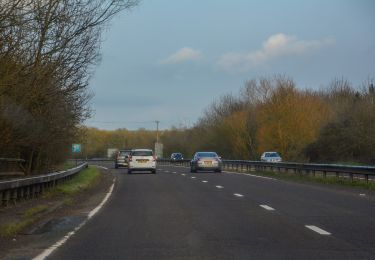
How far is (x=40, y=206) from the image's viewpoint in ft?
55.0

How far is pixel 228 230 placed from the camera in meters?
11.6

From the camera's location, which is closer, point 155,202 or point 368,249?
point 368,249

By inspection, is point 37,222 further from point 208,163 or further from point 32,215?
point 208,163

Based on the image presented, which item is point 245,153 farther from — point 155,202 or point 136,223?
point 136,223

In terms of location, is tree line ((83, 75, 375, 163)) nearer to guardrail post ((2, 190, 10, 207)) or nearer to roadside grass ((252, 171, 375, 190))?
roadside grass ((252, 171, 375, 190))

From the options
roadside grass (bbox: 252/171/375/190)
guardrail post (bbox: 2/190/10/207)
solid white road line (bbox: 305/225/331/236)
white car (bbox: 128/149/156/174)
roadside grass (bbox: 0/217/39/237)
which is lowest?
roadside grass (bbox: 0/217/39/237)

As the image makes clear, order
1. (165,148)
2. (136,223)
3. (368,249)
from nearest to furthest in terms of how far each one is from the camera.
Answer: (368,249)
(136,223)
(165,148)

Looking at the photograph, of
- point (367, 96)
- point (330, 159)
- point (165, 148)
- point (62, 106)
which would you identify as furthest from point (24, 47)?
point (165, 148)

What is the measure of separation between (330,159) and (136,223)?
44.9 metres

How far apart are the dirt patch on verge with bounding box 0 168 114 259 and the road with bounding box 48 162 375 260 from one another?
43 centimetres

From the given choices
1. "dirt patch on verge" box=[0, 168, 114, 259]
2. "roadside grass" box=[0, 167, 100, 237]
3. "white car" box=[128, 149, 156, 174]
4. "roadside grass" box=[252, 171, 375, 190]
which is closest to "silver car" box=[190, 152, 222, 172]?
"white car" box=[128, 149, 156, 174]

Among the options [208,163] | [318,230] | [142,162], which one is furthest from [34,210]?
[208,163]

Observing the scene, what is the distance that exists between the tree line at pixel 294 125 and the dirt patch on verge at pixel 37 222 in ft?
119

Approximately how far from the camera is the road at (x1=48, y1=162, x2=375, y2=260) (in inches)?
357
